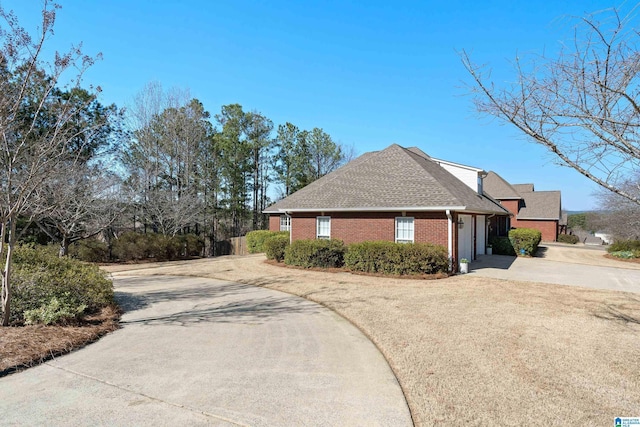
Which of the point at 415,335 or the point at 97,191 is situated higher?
the point at 97,191

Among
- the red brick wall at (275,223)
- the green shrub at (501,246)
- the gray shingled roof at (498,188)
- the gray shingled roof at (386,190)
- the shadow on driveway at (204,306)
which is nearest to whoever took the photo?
the shadow on driveway at (204,306)

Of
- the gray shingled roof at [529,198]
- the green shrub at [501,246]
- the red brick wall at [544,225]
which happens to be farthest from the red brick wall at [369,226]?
the red brick wall at [544,225]

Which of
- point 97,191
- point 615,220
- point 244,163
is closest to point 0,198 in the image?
point 97,191

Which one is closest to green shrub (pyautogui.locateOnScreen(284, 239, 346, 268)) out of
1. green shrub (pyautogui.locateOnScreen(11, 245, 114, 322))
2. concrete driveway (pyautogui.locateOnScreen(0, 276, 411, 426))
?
concrete driveway (pyautogui.locateOnScreen(0, 276, 411, 426))

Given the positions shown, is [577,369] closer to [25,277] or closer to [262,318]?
Result: [262,318]

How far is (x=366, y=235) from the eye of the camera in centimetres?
1446

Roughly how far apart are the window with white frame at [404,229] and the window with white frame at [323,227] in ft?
10.6

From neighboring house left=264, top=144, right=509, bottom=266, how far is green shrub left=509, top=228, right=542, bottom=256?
225cm

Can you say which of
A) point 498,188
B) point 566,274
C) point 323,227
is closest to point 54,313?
point 323,227

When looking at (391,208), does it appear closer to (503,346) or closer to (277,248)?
(277,248)

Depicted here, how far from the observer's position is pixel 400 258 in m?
12.0

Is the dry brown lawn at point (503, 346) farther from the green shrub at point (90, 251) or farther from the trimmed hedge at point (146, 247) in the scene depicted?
the green shrub at point (90, 251)

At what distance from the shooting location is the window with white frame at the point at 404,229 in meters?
13.6

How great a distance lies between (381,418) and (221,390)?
5.76ft
